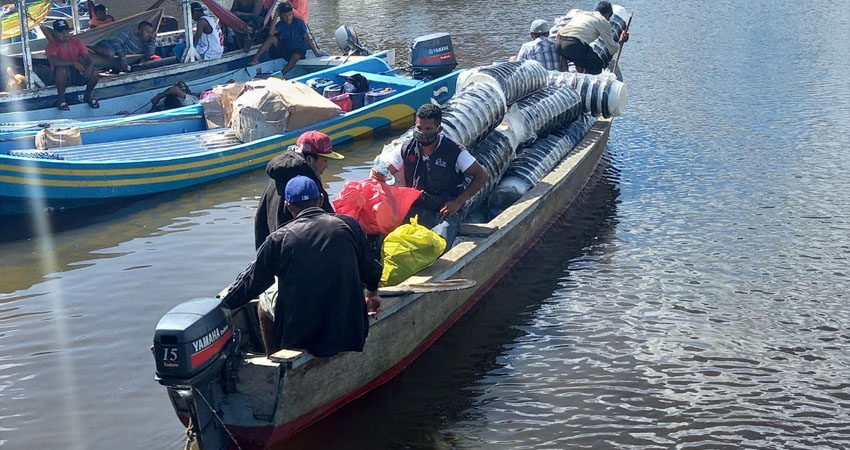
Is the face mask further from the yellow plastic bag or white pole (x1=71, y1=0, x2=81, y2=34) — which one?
white pole (x1=71, y1=0, x2=81, y2=34)

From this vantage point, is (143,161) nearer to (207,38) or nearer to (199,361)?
(207,38)

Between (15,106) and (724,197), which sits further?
(15,106)

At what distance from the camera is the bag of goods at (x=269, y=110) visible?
1241cm

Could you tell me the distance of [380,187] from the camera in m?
7.06

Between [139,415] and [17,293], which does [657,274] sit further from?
[17,293]

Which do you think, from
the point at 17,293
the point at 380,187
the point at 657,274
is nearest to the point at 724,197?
the point at 657,274

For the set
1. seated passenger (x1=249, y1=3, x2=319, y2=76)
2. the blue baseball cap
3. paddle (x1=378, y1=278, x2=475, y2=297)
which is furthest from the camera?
seated passenger (x1=249, y1=3, x2=319, y2=76)

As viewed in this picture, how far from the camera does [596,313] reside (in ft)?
26.2

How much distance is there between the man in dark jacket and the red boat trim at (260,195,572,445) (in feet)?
3.99

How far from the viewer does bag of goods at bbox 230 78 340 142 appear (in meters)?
12.4

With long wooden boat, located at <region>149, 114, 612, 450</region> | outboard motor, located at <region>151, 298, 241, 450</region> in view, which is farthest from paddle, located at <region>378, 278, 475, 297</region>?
outboard motor, located at <region>151, 298, 241, 450</region>

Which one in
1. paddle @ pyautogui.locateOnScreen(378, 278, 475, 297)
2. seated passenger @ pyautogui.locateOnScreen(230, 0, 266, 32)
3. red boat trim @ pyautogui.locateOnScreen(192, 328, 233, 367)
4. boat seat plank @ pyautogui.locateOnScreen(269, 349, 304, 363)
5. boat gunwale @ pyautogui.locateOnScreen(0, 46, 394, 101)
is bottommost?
boat seat plank @ pyautogui.locateOnScreen(269, 349, 304, 363)

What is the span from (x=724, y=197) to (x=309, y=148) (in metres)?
6.31

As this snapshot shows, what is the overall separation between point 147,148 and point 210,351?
25.1ft
